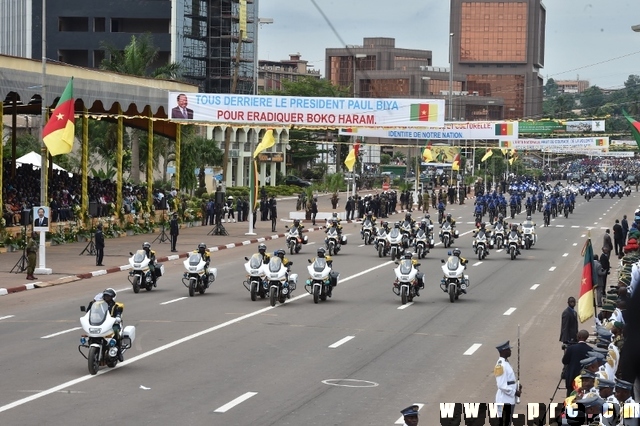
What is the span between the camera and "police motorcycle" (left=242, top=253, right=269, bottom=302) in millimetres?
27828

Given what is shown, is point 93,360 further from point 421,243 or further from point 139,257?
point 421,243

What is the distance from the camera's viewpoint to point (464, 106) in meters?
185

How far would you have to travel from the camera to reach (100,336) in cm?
1830

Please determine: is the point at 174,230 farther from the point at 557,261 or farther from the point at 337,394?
the point at 337,394

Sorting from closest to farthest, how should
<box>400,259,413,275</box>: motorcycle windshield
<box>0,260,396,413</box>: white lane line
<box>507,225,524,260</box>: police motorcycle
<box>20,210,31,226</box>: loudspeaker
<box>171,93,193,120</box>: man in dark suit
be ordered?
<box>0,260,396,413</box>: white lane line → <box>400,259,413,275</box>: motorcycle windshield → <box>20,210,31,226</box>: loudspeaker → <box>507,225,524,260</box>: police motorcycle → <box>171,93,193,120</box>: man in dark suit

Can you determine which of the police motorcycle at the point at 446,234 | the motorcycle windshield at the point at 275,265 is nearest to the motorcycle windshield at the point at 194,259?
the motorcycle windshield at the point at 275,265

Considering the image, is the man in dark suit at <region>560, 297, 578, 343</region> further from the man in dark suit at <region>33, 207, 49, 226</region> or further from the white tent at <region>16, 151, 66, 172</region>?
the white tent at <region>16, 151, 66, 172</region>

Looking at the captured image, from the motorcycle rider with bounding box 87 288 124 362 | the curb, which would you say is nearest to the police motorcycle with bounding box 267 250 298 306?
the curb

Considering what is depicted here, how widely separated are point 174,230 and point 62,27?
64858 millimetres

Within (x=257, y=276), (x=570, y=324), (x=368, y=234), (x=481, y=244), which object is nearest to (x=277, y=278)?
(x=257, y=276)

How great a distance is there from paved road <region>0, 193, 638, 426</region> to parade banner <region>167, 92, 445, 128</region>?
16.3 meters

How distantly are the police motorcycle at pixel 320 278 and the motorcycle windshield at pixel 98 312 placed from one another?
10.1 meters

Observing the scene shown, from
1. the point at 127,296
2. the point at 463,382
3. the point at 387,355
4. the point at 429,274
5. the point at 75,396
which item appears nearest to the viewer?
the point at 75,396

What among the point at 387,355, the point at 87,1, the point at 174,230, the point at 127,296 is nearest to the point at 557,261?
the point at 174,230
